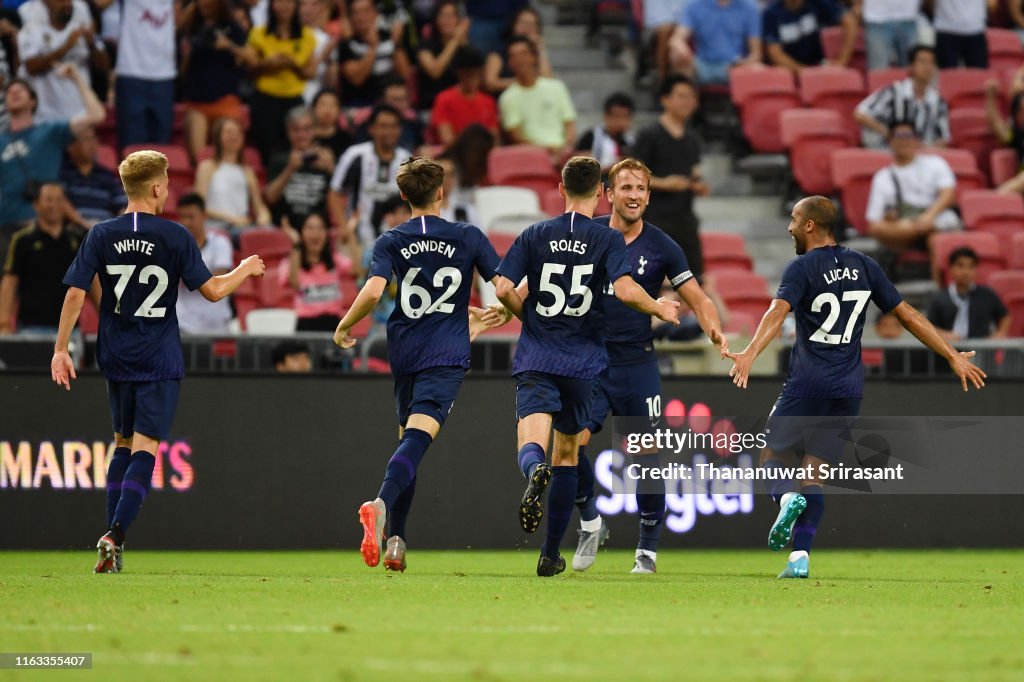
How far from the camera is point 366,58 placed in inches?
683

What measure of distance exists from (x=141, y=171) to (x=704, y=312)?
10.8ft

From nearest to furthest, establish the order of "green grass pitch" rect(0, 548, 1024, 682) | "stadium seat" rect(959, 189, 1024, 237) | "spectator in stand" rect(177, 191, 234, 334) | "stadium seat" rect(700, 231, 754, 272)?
1. "green grass pitch" rect(0, 548, 1024, 682)
2. "spectator in stand" rect(177, 191, 234, 334)
3. "stadium seat" rect(700, 231, 754, 272)
4. "stadium seat" rect(959, 189, 1024, 237)

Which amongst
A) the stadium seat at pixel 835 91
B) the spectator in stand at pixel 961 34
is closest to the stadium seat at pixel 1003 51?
the spectator in stand at pixel 961 34

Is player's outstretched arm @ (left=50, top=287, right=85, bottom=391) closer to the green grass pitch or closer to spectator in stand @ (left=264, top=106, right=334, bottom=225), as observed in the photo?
the green grass pitch

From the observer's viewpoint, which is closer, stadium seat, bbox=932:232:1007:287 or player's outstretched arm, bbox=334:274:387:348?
player's outstretched arm, bbox=334:274:387:348

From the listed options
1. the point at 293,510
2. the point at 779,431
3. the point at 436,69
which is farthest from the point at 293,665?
the point at 436,69

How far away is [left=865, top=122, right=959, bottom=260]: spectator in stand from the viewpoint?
17.0m

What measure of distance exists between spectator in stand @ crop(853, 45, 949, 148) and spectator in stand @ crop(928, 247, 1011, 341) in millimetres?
3228

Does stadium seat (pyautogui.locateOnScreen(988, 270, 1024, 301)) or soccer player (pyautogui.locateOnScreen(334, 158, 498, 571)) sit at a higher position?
soccer player (pyautogui.locateOnScreen(334, 158, 498, 571))

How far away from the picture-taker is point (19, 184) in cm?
1544

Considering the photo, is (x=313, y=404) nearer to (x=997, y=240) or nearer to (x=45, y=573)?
(x=45, y=573)

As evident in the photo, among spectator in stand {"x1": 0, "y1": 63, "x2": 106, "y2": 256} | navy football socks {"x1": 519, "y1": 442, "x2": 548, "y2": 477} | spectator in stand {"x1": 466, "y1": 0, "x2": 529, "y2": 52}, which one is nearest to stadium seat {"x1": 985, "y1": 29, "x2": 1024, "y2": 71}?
spectator in stand {"x1": 466, "y1": 0, "x2": 529, "y2": 52}

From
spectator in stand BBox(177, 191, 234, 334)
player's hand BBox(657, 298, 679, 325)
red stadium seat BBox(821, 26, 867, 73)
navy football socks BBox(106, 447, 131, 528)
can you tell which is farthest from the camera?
red stadium seat BBox(821, 26, 867, 73)

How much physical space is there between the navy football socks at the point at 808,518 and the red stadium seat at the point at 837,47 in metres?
11.3
